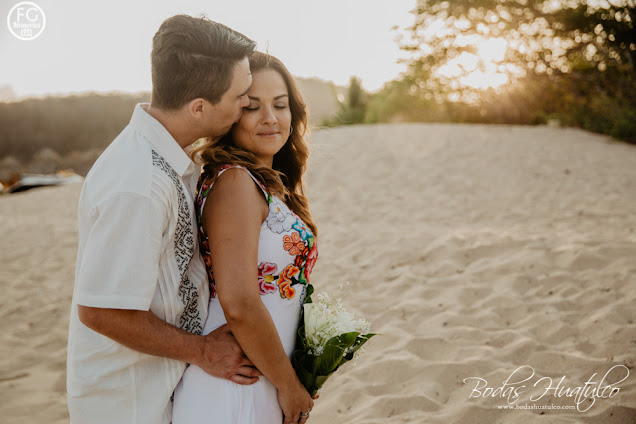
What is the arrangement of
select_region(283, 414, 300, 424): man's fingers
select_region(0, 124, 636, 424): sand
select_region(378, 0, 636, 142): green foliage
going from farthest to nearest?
select_region(378, 0, 636, 142): green foliage, select_region(0, 124, 636, 424): sand, select_region(283, 414, 300, 424): man's fingers

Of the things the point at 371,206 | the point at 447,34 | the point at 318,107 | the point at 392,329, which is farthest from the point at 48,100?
the point at 392,329

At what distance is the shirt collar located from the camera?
1.72 m

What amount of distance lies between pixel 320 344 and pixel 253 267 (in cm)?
51

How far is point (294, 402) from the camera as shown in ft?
6.34

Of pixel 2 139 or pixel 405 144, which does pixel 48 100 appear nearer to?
pixel 2 139

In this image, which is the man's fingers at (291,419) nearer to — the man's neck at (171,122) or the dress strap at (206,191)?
the dress strap at (206,191)

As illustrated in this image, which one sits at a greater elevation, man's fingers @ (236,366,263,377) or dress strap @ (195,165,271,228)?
dress strap @ (195,165,271,228)

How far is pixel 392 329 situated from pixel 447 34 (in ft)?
48.2

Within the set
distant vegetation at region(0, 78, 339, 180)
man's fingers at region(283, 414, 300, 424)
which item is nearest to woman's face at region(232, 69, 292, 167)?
man's fingers at region(283, 414, 300, 424)

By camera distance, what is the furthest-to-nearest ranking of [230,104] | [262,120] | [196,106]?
[262,120], [230,104], [196,106]

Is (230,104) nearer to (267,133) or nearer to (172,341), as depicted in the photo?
(267,133)

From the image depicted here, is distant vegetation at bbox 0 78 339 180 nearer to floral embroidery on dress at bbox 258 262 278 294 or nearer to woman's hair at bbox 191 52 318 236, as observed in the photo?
woman's hair at bbox 191 52 318 236

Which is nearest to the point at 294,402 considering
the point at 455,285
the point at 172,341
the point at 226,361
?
the point at 226,361

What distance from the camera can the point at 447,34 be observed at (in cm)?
1641
